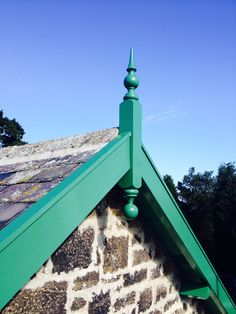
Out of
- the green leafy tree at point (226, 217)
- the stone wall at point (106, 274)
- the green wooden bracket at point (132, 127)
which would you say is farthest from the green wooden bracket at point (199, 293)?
the green leafy tree at point (226, 217)

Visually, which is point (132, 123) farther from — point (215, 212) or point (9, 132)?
point (215, 212)

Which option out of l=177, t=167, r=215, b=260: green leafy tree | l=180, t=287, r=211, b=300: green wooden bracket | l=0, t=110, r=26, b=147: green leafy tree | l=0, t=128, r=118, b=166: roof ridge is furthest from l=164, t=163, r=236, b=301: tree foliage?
l=0, t=128, r=118, b=166: roof ridge

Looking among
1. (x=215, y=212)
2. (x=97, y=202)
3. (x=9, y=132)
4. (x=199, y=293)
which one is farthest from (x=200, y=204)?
(x=97, y=202)

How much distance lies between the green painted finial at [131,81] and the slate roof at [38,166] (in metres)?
0.29

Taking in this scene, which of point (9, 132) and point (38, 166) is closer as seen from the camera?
point (38, 166)

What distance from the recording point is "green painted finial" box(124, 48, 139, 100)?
204 cm

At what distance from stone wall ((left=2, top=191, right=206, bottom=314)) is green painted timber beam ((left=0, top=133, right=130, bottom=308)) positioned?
30 cm

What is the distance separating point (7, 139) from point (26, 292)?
81.4ft

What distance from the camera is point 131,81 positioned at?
204 cm

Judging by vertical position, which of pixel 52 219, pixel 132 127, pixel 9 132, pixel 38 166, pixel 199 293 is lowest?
pixel 199 293

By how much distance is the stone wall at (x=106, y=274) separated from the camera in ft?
5.68

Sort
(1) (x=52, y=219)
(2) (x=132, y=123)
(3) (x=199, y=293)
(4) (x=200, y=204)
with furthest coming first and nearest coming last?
(4) (x=200, y=204), (3) (x=199, y=293), (2) (x=132, y=123), (1) (x=52, y=219)

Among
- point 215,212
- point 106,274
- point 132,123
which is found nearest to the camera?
point 132,123

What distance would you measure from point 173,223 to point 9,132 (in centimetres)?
2435
